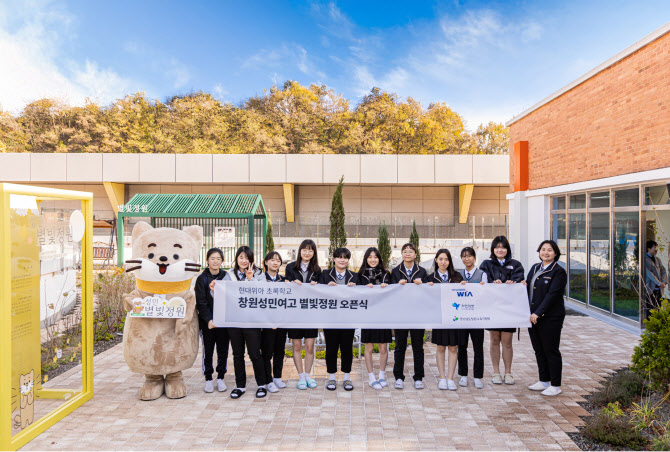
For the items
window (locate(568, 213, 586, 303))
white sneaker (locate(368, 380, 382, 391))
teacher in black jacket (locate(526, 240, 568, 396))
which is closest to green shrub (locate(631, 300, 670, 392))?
teacher in black jacket (locate(526, 240, 568, 396))

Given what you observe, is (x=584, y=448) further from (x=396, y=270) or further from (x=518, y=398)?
(x=396, y=270)

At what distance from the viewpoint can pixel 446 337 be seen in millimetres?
5336

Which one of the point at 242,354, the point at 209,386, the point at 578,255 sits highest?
the point at 578,255

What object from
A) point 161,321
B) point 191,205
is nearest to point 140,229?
point 161,321

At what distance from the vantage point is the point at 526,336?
8.06 metres

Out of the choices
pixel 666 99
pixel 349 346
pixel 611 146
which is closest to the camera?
pixel 349 346

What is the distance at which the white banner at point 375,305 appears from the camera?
5.29 meters

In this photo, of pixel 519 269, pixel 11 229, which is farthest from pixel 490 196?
pixel 11 229

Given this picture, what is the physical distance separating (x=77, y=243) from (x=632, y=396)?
6.53 meters

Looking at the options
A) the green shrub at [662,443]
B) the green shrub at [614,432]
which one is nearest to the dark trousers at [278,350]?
the green shrub at [614,432]

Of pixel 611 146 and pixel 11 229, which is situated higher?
pixel 611 146

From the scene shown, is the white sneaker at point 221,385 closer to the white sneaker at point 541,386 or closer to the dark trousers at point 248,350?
the dark trousers at point 248,350

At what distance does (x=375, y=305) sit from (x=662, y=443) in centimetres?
301

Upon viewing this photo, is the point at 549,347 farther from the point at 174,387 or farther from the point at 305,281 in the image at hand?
the point at 174,387
